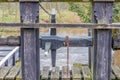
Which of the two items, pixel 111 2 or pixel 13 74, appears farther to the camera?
pixel 13 74

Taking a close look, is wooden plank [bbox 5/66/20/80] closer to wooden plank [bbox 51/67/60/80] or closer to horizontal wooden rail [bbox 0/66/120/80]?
horizontal wooden rail [bbox 0/66/120/80]

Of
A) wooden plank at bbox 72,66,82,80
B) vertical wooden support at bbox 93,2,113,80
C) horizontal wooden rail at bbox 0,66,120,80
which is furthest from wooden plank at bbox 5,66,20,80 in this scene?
vertical wooden support at bbox 93,2,113,80

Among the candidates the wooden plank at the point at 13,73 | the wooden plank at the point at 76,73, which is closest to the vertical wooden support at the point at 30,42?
the wooden plank at the point at 13,73

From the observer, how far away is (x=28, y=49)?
2305 millimetres

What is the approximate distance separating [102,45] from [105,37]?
65mm

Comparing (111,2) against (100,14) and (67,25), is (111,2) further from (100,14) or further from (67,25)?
(67,25)

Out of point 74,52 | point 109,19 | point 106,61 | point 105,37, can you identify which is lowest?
point 74,52

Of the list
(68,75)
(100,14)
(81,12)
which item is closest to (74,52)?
(81,12)

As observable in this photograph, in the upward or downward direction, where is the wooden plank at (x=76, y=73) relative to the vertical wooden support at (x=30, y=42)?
downward

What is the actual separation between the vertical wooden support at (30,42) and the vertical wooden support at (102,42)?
46 centimetres

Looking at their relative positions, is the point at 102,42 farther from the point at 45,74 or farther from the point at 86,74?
the point at 45,74

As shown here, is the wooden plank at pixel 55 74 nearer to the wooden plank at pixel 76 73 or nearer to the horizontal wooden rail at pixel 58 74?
the horizontal wooden rail at pixel 58 74

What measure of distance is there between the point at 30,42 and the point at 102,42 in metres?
0.55

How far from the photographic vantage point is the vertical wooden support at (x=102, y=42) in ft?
7.35
